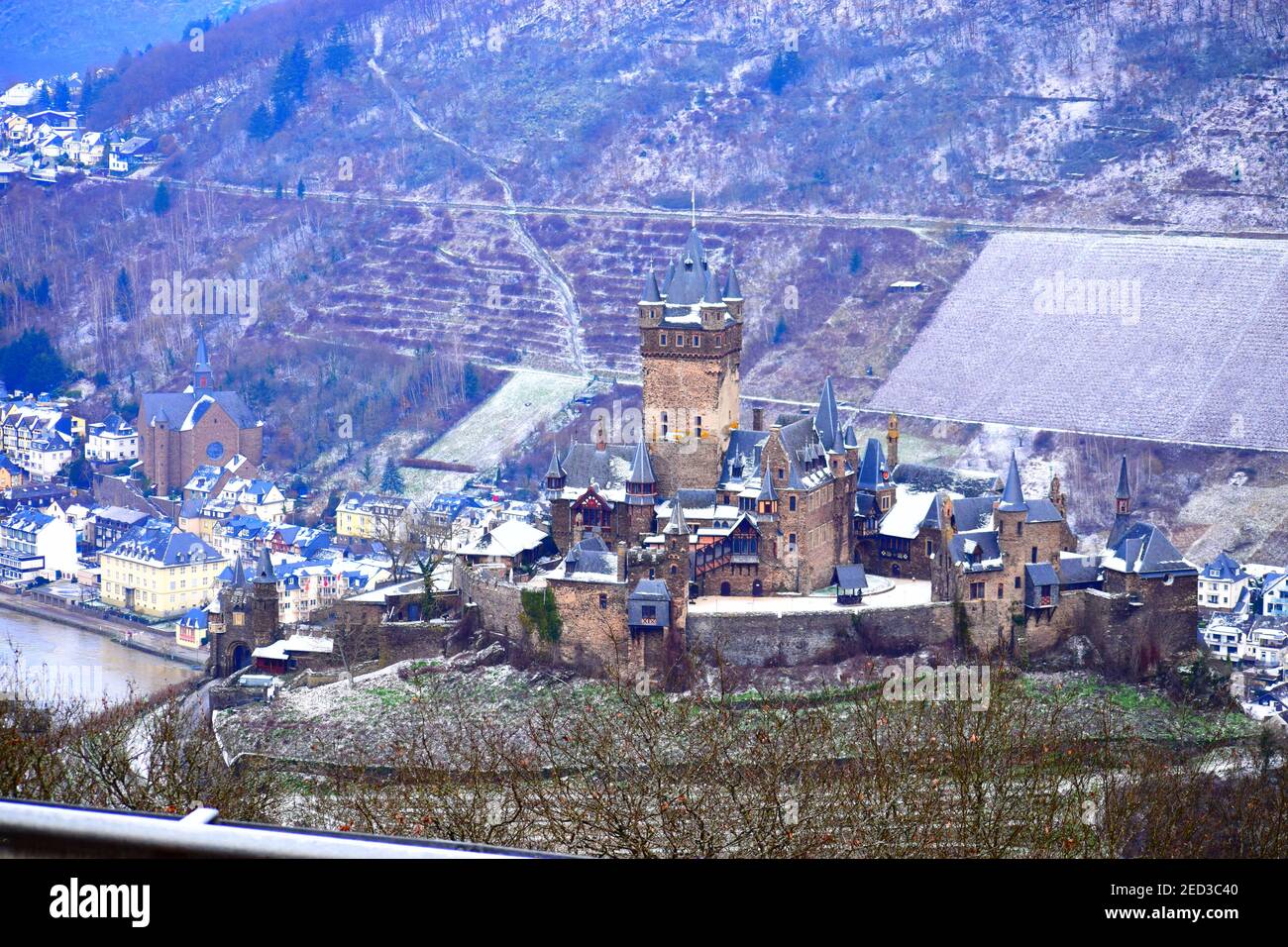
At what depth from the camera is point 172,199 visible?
162 metres

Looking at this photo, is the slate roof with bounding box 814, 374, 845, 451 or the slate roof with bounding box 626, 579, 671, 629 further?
the slate roof with bounding box 814, 374, 845, 451

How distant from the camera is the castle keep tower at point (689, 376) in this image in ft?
216

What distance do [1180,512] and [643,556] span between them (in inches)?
1443

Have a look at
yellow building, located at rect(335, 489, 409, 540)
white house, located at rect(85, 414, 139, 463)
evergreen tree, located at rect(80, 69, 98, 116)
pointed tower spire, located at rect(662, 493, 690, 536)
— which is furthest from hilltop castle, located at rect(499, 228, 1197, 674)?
evergreen tree, located at rect(80, 69, 98, 116)

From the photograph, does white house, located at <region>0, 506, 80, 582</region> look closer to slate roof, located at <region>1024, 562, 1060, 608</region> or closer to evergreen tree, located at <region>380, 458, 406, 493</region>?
evergreen tree, located at <region>380, 458, 406, 493</region>

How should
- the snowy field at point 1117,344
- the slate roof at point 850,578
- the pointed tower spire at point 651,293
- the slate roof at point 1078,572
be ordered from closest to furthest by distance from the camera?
the slate roof at point 850,578 < the slate roof at point 1078,572 < the pointed tower spire at point 651,293 < the snowy field at point 1117,344

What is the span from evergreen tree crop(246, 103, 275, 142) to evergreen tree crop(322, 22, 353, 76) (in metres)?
7.76

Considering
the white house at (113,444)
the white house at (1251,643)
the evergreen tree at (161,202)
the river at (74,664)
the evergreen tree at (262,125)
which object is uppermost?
the evergreen tree at (262,125)

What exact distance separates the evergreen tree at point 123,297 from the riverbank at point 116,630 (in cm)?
5268

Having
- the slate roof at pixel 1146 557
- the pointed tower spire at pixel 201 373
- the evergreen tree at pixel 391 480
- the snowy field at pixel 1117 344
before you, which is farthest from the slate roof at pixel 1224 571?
the pointed tower spire at pixel 201 373

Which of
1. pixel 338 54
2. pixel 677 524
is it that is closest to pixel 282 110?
pixel 338 54

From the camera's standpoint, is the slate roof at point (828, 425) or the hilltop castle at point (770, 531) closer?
the hilltop castle at point (770, 531)

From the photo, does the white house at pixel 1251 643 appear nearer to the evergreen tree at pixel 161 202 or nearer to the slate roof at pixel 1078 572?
the slate roof at pixel 1078 572

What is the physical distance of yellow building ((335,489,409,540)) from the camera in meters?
100
